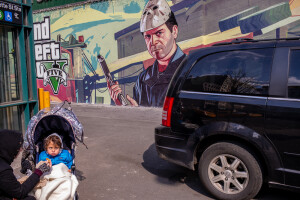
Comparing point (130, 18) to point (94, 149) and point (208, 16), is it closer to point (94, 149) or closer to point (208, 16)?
point (208, 16)

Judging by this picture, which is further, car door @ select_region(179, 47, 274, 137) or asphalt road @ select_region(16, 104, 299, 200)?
asphalt road @ select_region(16, 104, 299, 200)

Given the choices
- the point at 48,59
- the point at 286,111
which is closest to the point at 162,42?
the point at 48,59

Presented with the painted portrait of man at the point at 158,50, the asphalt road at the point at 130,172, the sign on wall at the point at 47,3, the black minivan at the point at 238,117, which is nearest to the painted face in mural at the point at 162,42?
the painted portrait of man at the point at 158,50

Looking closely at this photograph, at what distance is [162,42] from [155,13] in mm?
1169

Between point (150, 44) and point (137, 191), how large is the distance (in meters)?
7.83

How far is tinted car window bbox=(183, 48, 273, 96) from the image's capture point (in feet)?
10.9

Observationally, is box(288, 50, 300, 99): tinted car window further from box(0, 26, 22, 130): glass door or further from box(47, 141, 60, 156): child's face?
box(0, 26, 22, 130): glass door

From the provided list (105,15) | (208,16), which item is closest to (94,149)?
(208,16)

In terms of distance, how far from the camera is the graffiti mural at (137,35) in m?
9.14

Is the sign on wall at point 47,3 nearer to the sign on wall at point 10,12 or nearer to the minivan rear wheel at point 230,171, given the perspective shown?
the sign on wall at point 10,12

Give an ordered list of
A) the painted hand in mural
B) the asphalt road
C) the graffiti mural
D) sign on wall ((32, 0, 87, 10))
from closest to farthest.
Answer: the asphalt road → the graffiti mural → the painted hand in mural → sign on wall ((32, 0, 87, 10))

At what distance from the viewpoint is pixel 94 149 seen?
5.98m

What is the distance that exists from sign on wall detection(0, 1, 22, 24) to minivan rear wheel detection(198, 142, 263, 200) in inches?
166

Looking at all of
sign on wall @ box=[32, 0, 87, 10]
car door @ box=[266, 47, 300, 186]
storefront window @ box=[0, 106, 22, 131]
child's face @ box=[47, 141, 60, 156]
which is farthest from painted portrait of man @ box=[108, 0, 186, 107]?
child's face @ box=[47, 141, 60, 156]
